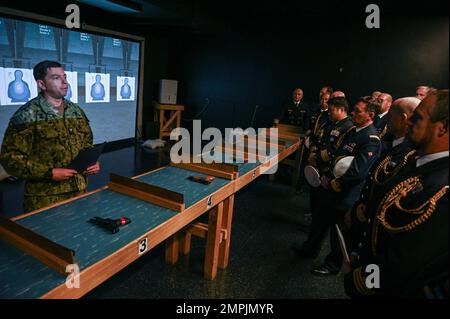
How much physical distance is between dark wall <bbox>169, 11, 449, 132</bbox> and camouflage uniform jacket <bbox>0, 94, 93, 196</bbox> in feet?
16.5

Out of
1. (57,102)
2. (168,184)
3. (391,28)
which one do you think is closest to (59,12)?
(57,102)

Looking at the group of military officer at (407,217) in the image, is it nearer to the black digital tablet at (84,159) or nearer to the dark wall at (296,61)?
the black digital tablet at (84,159)

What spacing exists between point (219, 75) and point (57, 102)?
17.7 feet

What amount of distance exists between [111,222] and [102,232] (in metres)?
0.06

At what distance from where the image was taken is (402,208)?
3.37 ft

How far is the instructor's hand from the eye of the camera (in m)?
1.68

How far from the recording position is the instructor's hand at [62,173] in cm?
168

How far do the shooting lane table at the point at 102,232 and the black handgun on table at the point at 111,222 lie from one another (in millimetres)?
20

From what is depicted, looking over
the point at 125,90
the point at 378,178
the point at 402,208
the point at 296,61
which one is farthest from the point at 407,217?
the point at 296,61

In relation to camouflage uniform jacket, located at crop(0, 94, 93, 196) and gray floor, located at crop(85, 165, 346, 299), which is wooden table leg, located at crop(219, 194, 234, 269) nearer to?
gray floor, located at crop(85, 165, 346, 299)

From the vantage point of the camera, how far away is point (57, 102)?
1.80 m

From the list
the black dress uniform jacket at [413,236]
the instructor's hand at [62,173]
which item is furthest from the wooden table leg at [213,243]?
the black dress uniform jacket at [413,236]

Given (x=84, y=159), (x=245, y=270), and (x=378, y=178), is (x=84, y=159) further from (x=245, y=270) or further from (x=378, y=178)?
(x=378, y=178)
